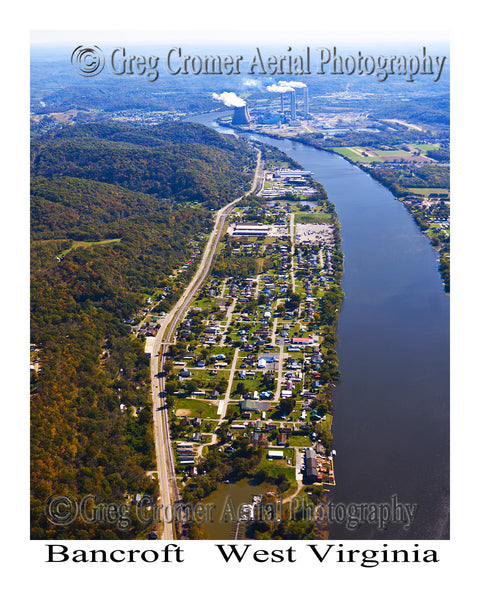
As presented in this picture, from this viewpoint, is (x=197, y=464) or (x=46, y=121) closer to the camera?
(x=197, y=464)

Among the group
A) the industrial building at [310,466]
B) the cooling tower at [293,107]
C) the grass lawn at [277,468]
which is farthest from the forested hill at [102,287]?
the cooling tower at [293,107]

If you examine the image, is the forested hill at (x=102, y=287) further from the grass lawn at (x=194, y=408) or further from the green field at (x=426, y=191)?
the green field at (x=426, y=191)

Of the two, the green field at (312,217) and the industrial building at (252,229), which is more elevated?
the green field at (312,217)

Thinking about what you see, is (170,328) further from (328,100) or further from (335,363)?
(328,100)

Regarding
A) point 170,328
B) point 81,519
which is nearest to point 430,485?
→ point 81,519

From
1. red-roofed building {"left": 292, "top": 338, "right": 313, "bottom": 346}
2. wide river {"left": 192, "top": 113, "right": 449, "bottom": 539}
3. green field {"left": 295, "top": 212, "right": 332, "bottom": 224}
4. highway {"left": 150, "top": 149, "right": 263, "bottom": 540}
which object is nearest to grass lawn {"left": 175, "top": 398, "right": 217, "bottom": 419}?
highway {"left": 150, "top": 149, "right": 263, "bottom": 540}

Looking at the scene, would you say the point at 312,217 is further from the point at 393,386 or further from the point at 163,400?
the point at 163,400
